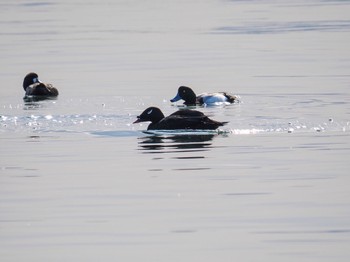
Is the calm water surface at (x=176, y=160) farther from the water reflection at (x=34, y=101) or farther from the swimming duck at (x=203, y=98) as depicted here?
the swimming duck at (x=203, y=98)

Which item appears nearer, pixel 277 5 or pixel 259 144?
pixel 259 144

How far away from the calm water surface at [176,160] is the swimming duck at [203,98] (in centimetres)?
41

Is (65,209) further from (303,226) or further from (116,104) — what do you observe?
(116,104)

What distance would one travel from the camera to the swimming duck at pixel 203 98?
21641 mm

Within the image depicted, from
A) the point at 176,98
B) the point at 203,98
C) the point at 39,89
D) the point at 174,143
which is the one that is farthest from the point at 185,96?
the point at 174,143

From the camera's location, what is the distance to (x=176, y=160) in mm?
15078

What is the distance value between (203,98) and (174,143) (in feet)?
18.6

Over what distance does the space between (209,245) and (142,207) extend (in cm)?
170

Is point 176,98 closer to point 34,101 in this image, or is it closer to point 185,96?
point 185,96

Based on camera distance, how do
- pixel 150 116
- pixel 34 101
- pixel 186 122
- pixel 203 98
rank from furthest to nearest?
pixel 34 101 → pixel 203 98 → pixel 150 116 → pixel 186 122

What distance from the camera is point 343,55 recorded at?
30.8 metres

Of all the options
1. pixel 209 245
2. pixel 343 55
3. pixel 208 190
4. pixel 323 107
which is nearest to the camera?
pixel 209 245

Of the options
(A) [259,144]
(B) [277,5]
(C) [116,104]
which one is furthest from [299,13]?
(A) [259,144]

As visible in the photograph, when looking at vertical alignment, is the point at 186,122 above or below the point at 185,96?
above
